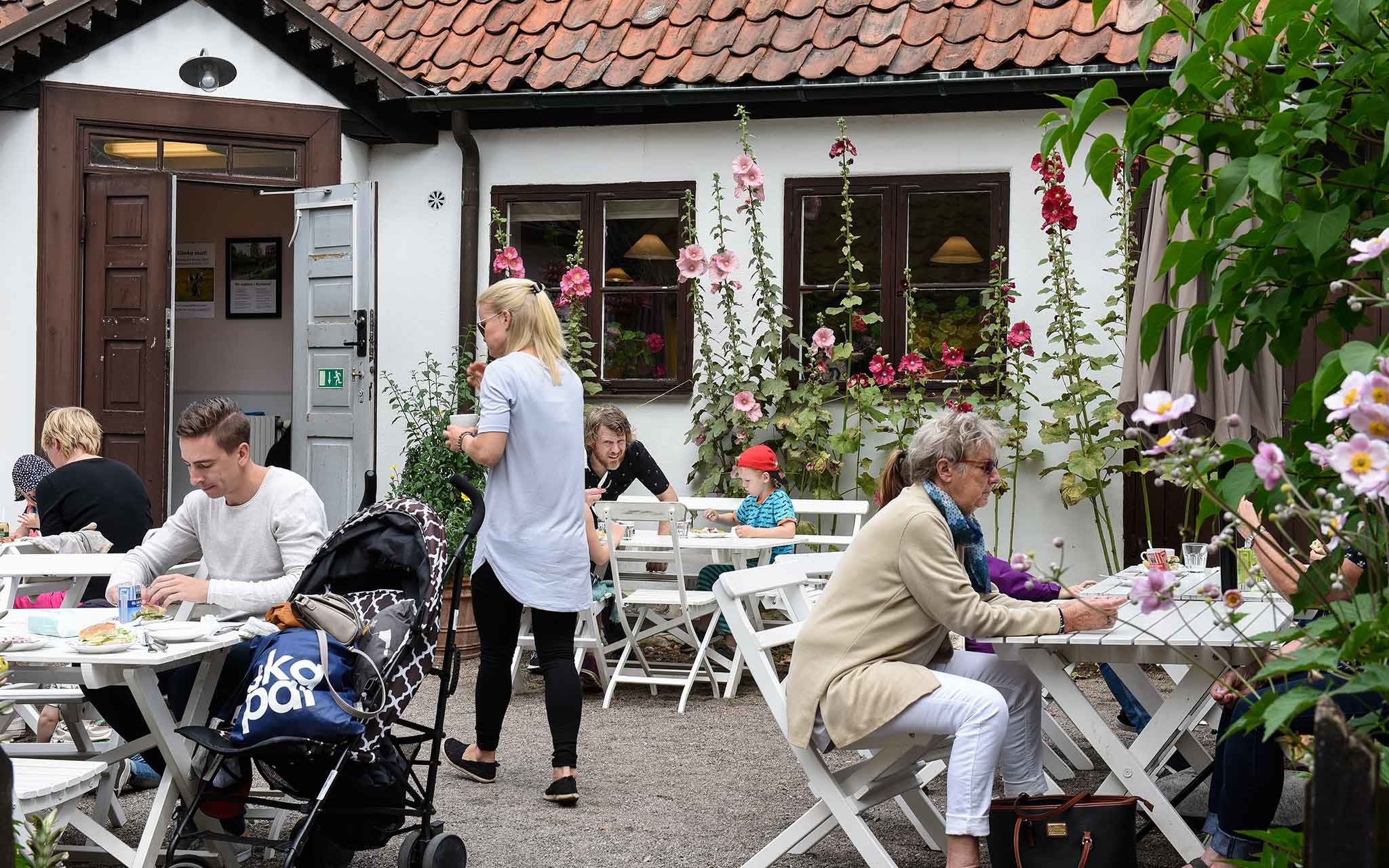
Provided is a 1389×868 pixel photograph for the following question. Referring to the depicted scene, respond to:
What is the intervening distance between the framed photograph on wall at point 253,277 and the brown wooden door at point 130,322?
4936 mm

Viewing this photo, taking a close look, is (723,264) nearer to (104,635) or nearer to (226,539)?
(226,539)

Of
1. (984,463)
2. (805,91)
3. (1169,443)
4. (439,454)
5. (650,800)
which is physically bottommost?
(650,800)

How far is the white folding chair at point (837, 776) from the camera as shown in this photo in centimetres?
428

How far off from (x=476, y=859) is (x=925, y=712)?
62.4 inches

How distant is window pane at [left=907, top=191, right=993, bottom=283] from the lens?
10000 mm

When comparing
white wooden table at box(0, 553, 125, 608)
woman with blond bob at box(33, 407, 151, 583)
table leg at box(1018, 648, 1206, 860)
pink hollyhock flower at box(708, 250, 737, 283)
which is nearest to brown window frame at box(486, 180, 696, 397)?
pink hollyhock flower at box(708, 250, 737, 283)

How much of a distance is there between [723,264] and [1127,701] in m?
4.52

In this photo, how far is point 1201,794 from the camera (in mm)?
5332

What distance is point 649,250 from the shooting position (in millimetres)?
10641

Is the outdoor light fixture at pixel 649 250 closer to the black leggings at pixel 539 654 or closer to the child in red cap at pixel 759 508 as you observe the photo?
the child in red cap at pixel 759 508

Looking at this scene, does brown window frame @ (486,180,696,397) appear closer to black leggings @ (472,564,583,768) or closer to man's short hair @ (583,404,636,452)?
man's short hair @ (583,404,636,452)

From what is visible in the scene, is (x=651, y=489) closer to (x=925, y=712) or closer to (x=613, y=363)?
(x=613, y=363)

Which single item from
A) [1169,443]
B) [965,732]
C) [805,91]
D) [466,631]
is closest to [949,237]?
[805,91]

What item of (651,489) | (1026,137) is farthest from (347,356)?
(1026,137)
